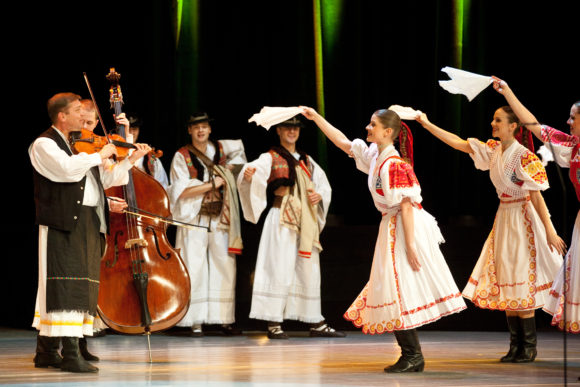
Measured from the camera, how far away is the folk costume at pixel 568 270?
4.02 metres

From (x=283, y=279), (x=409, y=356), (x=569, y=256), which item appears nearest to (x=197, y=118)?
(x=283, y=279)

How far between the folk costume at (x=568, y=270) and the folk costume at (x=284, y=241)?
2256 millimetres

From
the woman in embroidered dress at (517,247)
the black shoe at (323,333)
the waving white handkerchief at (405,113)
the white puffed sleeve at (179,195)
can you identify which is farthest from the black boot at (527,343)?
the white puffed sleeve at (179,195)

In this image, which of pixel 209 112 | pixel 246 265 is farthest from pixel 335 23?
pixel 246 265

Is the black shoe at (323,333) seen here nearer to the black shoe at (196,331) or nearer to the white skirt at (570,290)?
the black shoe at (196,331)

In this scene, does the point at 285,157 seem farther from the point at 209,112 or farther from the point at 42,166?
the point at 42,166

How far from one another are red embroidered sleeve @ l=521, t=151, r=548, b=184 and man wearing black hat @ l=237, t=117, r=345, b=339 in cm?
195

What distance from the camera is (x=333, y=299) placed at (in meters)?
6.61

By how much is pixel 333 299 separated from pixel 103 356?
2.20 meters

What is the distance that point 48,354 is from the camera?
4.38 m

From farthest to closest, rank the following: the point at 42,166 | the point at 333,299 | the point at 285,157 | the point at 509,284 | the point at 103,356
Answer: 1. the point at 333,299
2. the point at 285,157
3. the point at 103,356
4. the point at 509,284
5. the point at 42,166

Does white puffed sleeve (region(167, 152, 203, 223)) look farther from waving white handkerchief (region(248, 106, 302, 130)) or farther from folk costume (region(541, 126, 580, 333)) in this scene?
folk costume (region(541, 126, 580, 333))

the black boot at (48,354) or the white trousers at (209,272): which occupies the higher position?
the white trousers at (209,272)

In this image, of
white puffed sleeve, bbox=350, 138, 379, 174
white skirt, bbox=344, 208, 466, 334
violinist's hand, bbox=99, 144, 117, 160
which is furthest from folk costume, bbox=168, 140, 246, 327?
white skirt, bbox=344, 208, 466, 334
